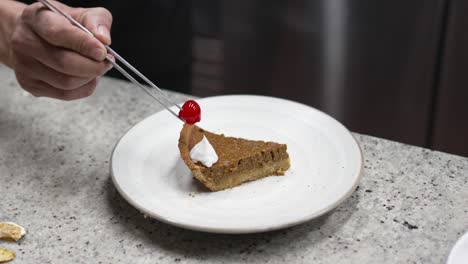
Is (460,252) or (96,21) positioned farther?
(96,21)

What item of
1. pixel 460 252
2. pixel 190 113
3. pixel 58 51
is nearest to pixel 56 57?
pixel 58 51

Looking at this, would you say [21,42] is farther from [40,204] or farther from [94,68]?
[40,204]

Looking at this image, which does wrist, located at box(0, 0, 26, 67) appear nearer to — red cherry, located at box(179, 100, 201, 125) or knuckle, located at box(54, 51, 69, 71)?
knuckle, located at box(54, 51, 69, 71)

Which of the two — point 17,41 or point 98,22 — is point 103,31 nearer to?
point 98,22

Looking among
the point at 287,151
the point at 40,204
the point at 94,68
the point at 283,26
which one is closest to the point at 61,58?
the point at 94,68

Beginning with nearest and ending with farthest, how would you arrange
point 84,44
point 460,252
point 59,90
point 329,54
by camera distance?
point 460,252 < point 84,44 < point 59,90 < point 329,54

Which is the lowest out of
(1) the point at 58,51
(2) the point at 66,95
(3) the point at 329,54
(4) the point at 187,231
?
(3) the point at 329,54

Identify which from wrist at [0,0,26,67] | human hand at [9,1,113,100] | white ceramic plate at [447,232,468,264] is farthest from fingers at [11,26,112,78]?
white ceramic plate at [447,232,468,264]
